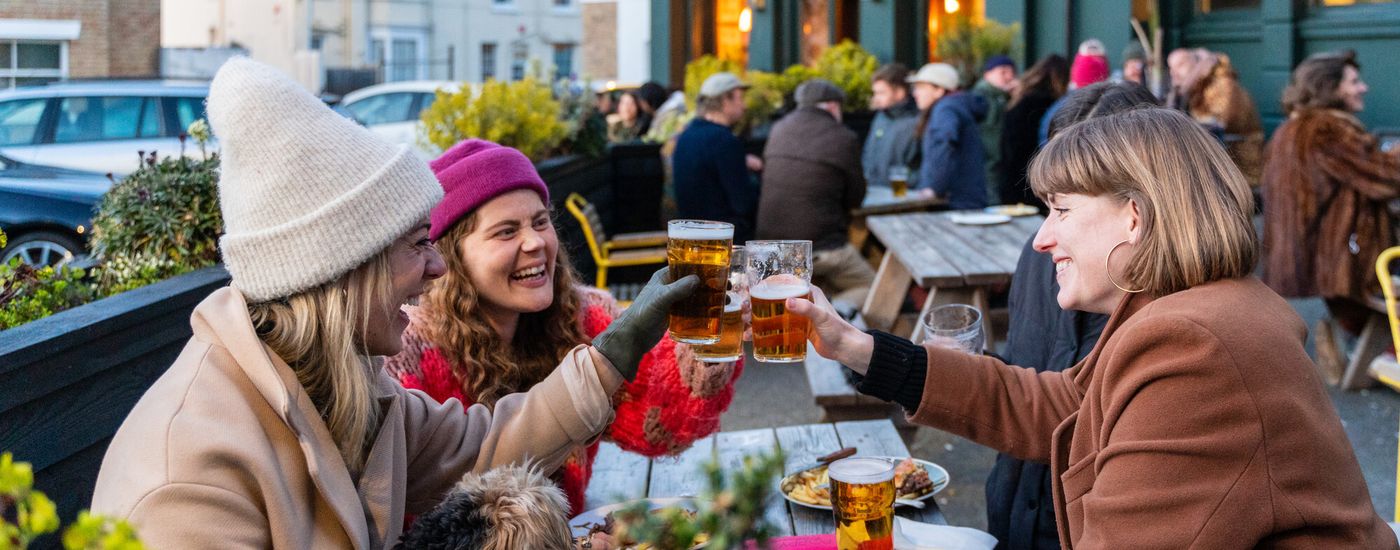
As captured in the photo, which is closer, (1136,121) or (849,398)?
(1136,121)

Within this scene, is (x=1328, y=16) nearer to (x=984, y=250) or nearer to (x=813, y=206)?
(x=813, y=206)

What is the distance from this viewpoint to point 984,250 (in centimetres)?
659

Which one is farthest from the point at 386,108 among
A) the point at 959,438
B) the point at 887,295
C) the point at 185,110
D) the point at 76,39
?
the point at 959,438

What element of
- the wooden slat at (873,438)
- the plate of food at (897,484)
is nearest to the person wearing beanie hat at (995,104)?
the wooden slat at (873,438)

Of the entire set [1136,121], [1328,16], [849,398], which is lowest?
[849,398]

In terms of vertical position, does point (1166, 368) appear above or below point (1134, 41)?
below

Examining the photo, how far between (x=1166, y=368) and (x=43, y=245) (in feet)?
29.5

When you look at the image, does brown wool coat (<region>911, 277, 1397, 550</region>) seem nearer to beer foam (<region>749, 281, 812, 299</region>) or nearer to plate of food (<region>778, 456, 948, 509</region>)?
beer foam (<region>749, 281, 812, 299</region>)

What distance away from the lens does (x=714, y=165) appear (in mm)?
8711

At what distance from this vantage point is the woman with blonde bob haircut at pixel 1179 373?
182 centimetres

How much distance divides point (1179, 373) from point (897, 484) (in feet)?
3.64

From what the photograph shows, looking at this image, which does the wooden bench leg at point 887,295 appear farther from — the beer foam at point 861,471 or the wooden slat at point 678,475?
the beer foam at point 861,471

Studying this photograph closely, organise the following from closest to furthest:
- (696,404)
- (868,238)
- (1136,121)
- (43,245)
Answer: (1136,121)
(696,404)
(43,245)
(868,238)

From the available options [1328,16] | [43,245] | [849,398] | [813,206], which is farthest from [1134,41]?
[43,245]
